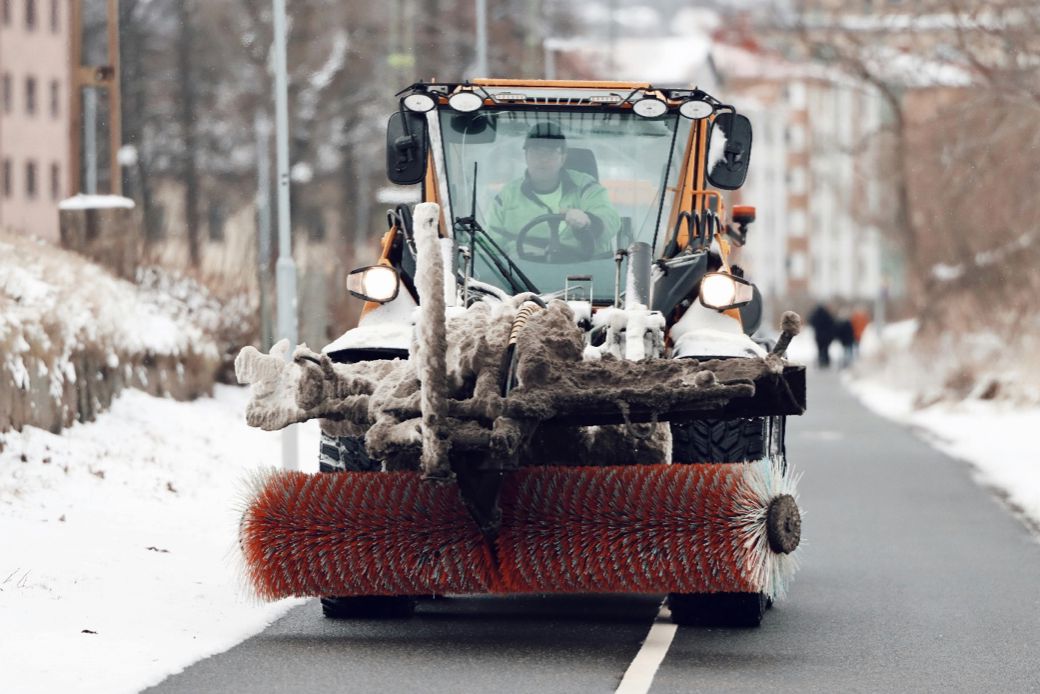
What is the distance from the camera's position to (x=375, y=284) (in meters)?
10.9

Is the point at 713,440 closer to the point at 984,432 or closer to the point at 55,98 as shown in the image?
the point at 984,432

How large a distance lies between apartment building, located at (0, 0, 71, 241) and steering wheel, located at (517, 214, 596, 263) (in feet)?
200

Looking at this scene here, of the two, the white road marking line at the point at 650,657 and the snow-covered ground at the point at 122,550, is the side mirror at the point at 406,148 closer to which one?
the snow-covered ground at the point at 122,550

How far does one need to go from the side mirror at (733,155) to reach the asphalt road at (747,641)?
88.9 inches

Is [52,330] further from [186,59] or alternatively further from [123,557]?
[186,59]

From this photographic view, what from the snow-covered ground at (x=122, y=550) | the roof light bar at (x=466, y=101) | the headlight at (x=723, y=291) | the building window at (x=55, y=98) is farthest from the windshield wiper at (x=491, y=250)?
the building window at (x=55, y=98)

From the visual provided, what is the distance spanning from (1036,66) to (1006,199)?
67.7 feet

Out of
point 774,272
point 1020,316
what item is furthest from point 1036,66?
point 774,272

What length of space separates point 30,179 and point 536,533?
68.4 m

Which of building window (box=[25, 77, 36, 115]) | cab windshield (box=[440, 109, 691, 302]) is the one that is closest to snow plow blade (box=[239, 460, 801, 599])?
cab windshield (box=[440, 109, 691, 302])

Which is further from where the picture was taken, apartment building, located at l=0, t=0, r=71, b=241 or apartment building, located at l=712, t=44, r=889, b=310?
apartment building, located at l=712, t=44, r=889, b=310

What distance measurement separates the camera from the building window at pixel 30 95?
76062 mm

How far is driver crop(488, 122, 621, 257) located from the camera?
1173cm

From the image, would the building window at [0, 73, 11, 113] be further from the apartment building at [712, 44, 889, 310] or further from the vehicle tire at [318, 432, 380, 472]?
the vehicle tire at [318, 432, 380, 472]
